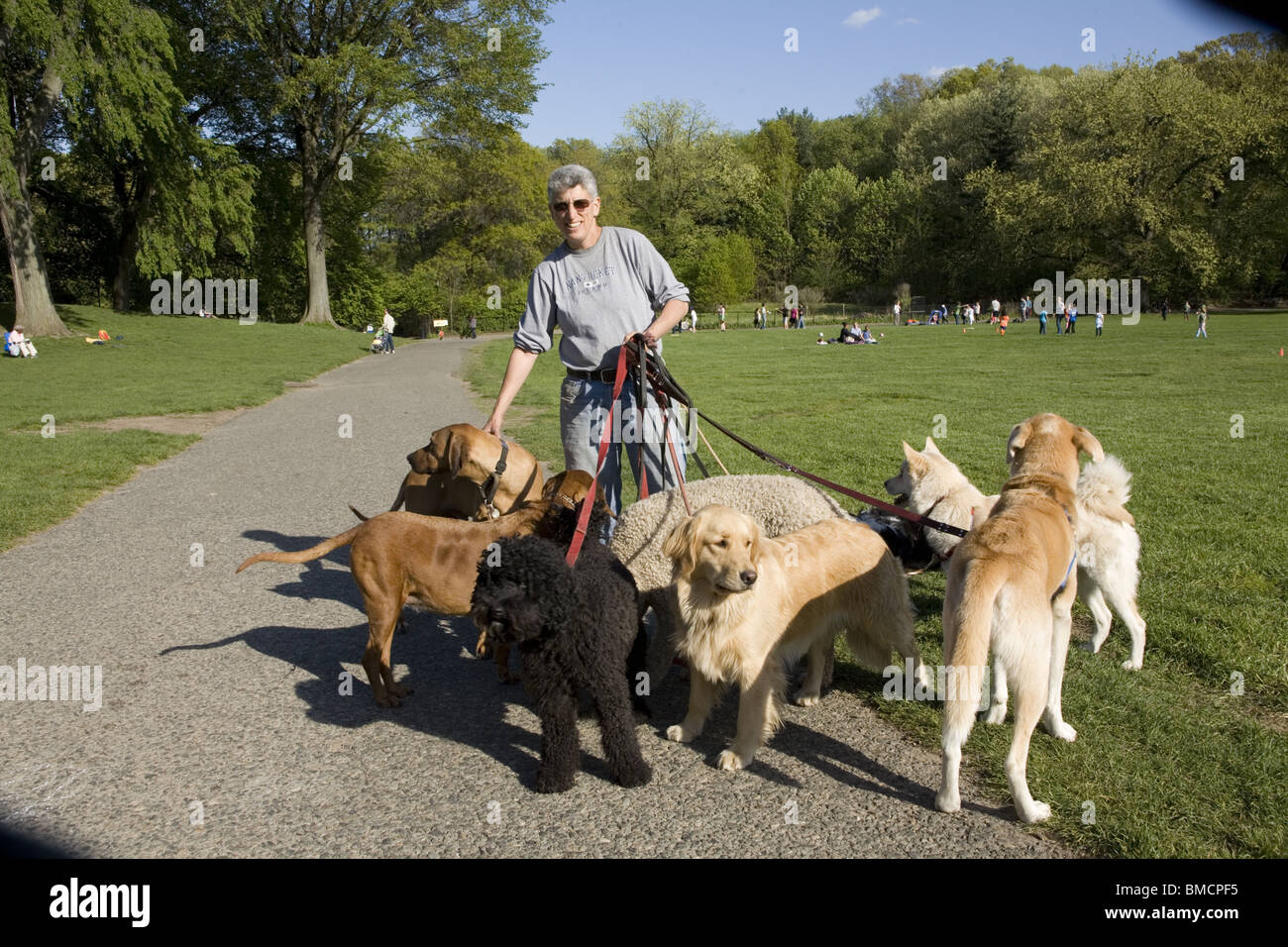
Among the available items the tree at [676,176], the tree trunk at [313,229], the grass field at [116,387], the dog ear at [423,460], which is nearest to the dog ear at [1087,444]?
the dog ear at [423,460]

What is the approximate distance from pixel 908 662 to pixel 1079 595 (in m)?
1.37

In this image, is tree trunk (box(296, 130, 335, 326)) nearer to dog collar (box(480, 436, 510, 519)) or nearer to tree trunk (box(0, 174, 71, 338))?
tree trunk (box(0, 174, 71, 338))

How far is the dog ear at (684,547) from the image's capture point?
404cm

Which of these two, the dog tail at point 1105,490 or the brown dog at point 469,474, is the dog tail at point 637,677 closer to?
the brown dog at point 469,474

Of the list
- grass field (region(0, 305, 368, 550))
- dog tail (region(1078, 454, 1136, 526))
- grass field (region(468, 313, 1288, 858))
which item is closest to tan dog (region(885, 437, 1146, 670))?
dog tail (region(1078, 454, 1136, 526))

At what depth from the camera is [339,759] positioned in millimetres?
4223

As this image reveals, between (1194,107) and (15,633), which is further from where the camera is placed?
(1194,107)

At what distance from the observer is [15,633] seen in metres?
5.95

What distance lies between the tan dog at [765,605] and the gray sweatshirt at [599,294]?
1.61 m

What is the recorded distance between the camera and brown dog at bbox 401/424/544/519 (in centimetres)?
618

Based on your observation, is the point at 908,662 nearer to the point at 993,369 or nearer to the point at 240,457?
the point at 240,457

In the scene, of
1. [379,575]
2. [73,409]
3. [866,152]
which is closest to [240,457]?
[73,409]

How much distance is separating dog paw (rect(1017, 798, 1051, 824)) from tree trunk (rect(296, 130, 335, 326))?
4851 centimetres

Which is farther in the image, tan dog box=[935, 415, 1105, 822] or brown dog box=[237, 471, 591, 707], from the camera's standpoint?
brown dog box=[237, 471, 591, 707]
